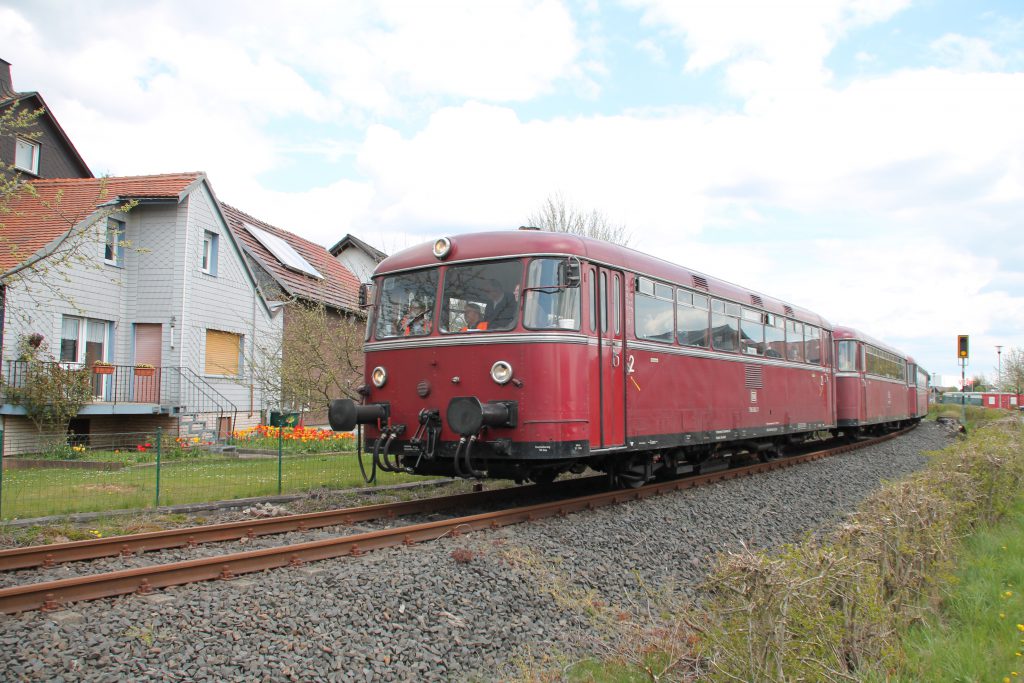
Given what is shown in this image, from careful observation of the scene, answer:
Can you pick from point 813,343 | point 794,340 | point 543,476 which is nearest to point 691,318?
point 543,476

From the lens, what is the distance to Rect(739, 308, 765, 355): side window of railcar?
13.0 m

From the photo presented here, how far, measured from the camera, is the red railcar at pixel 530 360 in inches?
324

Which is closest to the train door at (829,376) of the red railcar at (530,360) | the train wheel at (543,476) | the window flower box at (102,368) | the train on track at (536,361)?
the train on track at (536,361)

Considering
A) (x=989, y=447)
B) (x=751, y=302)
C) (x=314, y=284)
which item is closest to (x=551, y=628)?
(x=989, y=447)

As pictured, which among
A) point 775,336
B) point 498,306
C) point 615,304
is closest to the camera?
point 498,306

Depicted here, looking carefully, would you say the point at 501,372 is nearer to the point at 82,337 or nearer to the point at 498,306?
the point at 498,306

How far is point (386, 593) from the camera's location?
554 centimetres

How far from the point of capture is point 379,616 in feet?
17.1

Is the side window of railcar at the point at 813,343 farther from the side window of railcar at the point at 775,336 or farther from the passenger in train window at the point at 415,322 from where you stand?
the passenger in train window at the point at 415,322

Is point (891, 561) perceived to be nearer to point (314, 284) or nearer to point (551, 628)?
point (551, 628)

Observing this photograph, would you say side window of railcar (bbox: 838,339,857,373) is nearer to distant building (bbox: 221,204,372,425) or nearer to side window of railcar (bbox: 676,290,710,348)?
side window of railcar (bbox: 676,290,710,348)

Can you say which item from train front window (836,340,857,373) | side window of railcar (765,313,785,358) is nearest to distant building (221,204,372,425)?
side window of railcar (765,313,785,358)

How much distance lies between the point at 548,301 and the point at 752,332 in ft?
20.3

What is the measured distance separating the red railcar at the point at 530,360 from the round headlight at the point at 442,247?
0.06ft
